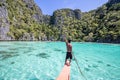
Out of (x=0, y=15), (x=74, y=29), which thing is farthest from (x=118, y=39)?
Answer: (x=74, y=29)

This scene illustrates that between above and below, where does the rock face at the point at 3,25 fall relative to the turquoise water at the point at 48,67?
above

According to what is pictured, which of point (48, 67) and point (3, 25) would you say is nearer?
point (48, 67)

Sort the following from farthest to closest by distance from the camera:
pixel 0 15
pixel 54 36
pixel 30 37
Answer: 1. pixel 54 36
2. pixel 30 37
3. pixel 0 15

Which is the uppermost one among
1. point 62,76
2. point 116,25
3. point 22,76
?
point 116,25

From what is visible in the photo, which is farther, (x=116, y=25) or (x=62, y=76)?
(x=116, y=25)

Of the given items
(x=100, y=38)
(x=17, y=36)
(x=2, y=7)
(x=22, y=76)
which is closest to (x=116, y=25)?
(x=100, y=38)

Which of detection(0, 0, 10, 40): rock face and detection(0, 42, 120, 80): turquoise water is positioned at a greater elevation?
detection(0, 0, 10, 40): rock face

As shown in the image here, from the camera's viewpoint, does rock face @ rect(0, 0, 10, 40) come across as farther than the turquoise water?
Yes

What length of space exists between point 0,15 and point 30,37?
32.4 metres

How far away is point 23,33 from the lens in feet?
351

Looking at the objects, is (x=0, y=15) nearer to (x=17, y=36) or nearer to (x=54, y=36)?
(x=17, y=36)

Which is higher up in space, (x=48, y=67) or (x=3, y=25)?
(x=3, y=25)

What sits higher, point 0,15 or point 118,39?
point 0,15

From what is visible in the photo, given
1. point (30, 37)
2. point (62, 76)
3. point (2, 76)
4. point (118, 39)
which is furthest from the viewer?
point (30, 37)
